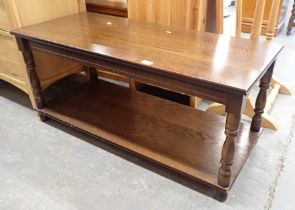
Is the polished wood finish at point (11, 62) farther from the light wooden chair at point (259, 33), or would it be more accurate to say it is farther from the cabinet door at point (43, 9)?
the light wooden chair at point (259, 33)

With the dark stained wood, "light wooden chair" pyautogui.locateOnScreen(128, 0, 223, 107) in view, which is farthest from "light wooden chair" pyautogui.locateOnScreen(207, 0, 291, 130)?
the dark stained wood

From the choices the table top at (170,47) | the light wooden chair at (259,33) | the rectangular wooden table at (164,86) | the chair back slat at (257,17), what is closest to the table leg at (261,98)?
the rectangular wooden table at (164,86)

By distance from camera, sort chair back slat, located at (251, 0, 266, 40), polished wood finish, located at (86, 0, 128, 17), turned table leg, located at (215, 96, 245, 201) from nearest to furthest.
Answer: turned table leg, located at (215, 96, 245, 201) → chair back slat, located at (251, 0, 266, 40) → polished wood finish, located at (86, 0, 128, 17)

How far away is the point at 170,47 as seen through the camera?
133cm

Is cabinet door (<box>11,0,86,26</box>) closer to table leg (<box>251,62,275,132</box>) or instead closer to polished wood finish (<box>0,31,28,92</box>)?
polished wood finish (<box>0,31,28,92</box>)

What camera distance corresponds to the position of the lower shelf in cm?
136

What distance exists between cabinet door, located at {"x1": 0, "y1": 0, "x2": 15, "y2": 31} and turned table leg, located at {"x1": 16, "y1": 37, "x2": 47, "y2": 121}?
5.4 inches

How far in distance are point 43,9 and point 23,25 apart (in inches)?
7.1

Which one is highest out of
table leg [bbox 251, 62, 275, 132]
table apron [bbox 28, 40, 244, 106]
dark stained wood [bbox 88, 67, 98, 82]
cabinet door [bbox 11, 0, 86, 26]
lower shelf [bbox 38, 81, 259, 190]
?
cabinet door [bbox 11, 0, 86, 26]

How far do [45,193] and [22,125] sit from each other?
25.7 inches

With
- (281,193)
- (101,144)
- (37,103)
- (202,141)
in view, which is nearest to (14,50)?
(37,103)

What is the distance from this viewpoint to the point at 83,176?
1420 mm

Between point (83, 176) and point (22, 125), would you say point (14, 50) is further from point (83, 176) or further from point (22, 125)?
point (83, 176)

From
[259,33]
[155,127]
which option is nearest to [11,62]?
[155,127]
